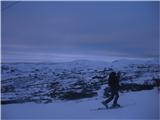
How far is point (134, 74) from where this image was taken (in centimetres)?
782

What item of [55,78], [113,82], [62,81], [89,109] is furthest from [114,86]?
[55,78]

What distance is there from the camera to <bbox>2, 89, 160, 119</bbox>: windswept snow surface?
6.89 m

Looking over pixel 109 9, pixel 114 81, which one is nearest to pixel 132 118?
pixel 114 81

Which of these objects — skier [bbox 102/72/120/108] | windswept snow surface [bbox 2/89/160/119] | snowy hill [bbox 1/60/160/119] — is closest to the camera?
Answer: windswept snow surface [bbox 2/89/160/119]

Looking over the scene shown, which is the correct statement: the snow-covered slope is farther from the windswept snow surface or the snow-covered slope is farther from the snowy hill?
the windswept snow surface

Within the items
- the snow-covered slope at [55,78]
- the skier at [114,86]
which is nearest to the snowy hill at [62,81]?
the snow-covered slope at [55,78]

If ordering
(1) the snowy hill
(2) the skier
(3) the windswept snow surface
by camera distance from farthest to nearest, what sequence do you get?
(1) the snowy hill, (2) the skier, (3) the windswept snow surface

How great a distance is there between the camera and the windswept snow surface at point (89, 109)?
6.89 metres

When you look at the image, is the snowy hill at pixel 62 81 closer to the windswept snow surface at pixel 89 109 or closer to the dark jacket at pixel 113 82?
the windswept snow surface at pixel 89 109

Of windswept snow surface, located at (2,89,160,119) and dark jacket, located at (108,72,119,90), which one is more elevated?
dark jacket, located at (108,72,119,90)

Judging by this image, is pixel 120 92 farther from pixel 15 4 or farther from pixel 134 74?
pixel 15 4

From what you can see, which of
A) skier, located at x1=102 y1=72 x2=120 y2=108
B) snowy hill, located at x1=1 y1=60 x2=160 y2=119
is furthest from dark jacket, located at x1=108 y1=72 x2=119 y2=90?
snowy hill, located at x1=1 y1=60 x2=160 y2=119

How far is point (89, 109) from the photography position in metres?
7.27

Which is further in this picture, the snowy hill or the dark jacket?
the snowy hill
